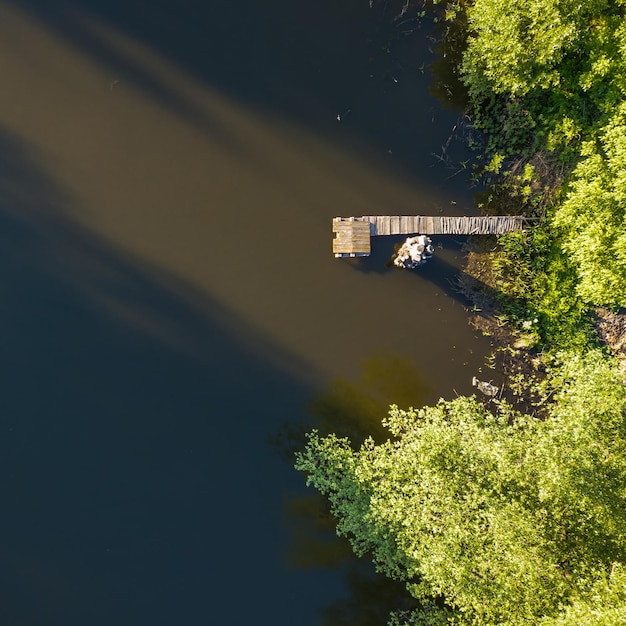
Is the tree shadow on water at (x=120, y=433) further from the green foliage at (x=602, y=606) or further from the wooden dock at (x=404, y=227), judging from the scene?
the green foliage at (x=602, y=606)

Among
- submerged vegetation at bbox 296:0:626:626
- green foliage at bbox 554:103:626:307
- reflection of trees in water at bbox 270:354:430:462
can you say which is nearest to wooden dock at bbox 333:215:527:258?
submerged vegetation at bbox 296:0:626:626

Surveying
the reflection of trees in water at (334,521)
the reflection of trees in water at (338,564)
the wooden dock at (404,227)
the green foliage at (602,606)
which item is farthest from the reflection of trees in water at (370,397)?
the green foliage at (602,606)

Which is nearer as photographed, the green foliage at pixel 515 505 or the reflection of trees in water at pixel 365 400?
the green foliage at pixel 515 505

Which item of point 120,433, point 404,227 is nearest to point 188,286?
point 120,433

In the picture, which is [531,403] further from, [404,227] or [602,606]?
[404,227]

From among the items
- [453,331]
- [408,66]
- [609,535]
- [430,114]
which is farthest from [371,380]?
[408,66]

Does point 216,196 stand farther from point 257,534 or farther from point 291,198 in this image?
point 257,534

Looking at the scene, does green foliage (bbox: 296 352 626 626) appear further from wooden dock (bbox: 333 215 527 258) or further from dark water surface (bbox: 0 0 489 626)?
wooden dock (bbox: 333 215 527 258)
